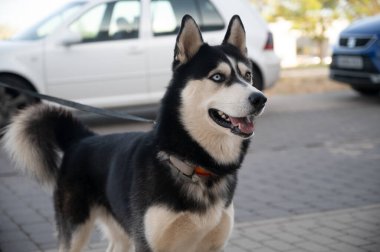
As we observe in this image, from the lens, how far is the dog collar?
3268 mm

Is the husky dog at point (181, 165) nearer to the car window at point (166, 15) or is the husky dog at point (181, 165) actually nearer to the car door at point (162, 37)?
the car door at point (162, 37)

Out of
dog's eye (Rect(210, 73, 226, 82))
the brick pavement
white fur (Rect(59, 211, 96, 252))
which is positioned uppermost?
dog's eye (Rect(210, 73, 226, 82))

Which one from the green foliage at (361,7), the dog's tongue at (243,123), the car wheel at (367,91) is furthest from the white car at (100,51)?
the green foliage at (361,7)

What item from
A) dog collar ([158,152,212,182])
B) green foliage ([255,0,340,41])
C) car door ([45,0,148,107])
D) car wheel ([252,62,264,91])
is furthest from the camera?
green foliage ([255,0,340,41])

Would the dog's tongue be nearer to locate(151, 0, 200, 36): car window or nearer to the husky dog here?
the husky dog

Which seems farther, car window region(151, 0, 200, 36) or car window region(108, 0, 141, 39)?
car window region(151, 0, 200, 36)

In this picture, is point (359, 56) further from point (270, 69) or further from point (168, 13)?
point (168, 13)

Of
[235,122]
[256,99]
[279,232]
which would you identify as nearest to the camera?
[256,99]

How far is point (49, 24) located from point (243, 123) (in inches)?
267

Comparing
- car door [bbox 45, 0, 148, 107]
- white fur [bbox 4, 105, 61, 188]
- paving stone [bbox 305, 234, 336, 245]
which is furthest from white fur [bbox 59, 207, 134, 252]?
car door [bbox 45, 0, 148, 107]

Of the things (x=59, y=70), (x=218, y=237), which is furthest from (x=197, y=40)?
(x=59, y=70)

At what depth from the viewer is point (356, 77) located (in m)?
11.3

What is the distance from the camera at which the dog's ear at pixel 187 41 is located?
335 cm

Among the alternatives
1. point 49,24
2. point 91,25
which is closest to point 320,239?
point 91,25
